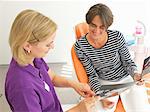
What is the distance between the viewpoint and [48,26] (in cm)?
119

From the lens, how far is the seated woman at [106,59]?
1601mm

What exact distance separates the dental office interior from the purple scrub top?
2.52ft

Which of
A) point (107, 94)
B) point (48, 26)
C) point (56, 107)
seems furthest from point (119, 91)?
point (48, 26)

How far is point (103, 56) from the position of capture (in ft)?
5.70

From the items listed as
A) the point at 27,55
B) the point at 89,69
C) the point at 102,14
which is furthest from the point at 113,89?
the point at 27,55

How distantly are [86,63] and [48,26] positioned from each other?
1.92 feet

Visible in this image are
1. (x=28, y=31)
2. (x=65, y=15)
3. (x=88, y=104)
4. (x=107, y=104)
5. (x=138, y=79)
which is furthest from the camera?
(x=65, y=15)

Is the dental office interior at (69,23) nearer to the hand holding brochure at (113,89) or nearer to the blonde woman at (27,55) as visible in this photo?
the hand holding brochure at (113,89)

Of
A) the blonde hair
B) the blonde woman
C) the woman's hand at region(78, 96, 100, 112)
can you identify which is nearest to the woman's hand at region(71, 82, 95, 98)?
the woman's hand at region(78, 96, 100, 112)

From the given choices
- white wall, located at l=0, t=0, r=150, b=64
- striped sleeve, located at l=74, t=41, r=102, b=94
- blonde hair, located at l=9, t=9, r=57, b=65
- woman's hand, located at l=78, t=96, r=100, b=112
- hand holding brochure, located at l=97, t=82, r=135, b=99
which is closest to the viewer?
blonde hair, located at l=9, t=9, r=57, b=65

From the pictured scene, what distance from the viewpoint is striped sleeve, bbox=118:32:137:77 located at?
1.74 metres

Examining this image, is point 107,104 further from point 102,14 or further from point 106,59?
point 102,14

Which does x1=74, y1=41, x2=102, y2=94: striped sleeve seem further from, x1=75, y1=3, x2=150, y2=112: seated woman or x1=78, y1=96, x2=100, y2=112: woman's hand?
x1=78, y1=96, x2=100, y2=112: woman's hand

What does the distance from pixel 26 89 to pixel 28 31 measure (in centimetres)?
23
